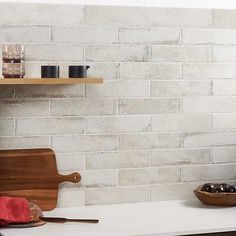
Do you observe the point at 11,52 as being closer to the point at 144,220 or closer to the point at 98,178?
the point at 98,178

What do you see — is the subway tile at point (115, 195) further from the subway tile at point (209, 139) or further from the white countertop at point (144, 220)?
the subway tile at point (209, 139)

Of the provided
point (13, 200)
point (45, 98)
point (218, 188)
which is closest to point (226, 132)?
point (218, 188)

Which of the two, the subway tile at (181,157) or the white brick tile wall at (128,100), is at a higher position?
the white brick tile wall at (128,100)

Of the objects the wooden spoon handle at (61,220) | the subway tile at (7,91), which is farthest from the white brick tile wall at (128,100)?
the wooden spoon handle at (61,220)

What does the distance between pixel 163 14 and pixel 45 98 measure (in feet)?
2.45

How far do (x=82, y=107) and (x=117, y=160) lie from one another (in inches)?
12.8

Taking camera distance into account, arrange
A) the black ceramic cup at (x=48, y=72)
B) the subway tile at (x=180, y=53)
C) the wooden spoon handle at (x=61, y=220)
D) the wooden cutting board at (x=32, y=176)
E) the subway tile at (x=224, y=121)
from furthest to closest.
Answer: the subway tile at (x=224, y=121), the subway tile at (x=180, y=53), the wooden cutting board at (x=32, y=176), the black ceramic cup at (x=48, y=72), the wooden spoon handle at (x=61, y=220)

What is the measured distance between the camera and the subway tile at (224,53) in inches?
119

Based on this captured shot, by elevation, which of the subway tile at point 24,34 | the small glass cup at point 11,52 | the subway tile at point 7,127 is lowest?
the subway tile at point 7,127

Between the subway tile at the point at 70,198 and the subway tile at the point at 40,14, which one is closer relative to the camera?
the subway tile at the point at 40,14

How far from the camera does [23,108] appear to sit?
2.76 meters

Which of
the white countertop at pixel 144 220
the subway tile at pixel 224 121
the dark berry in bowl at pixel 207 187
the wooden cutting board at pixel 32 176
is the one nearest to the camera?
the white countertop at pixel 144 220

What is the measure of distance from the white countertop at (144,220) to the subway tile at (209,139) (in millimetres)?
306

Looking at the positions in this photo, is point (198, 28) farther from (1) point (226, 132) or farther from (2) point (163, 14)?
(1) point (226, 132)
